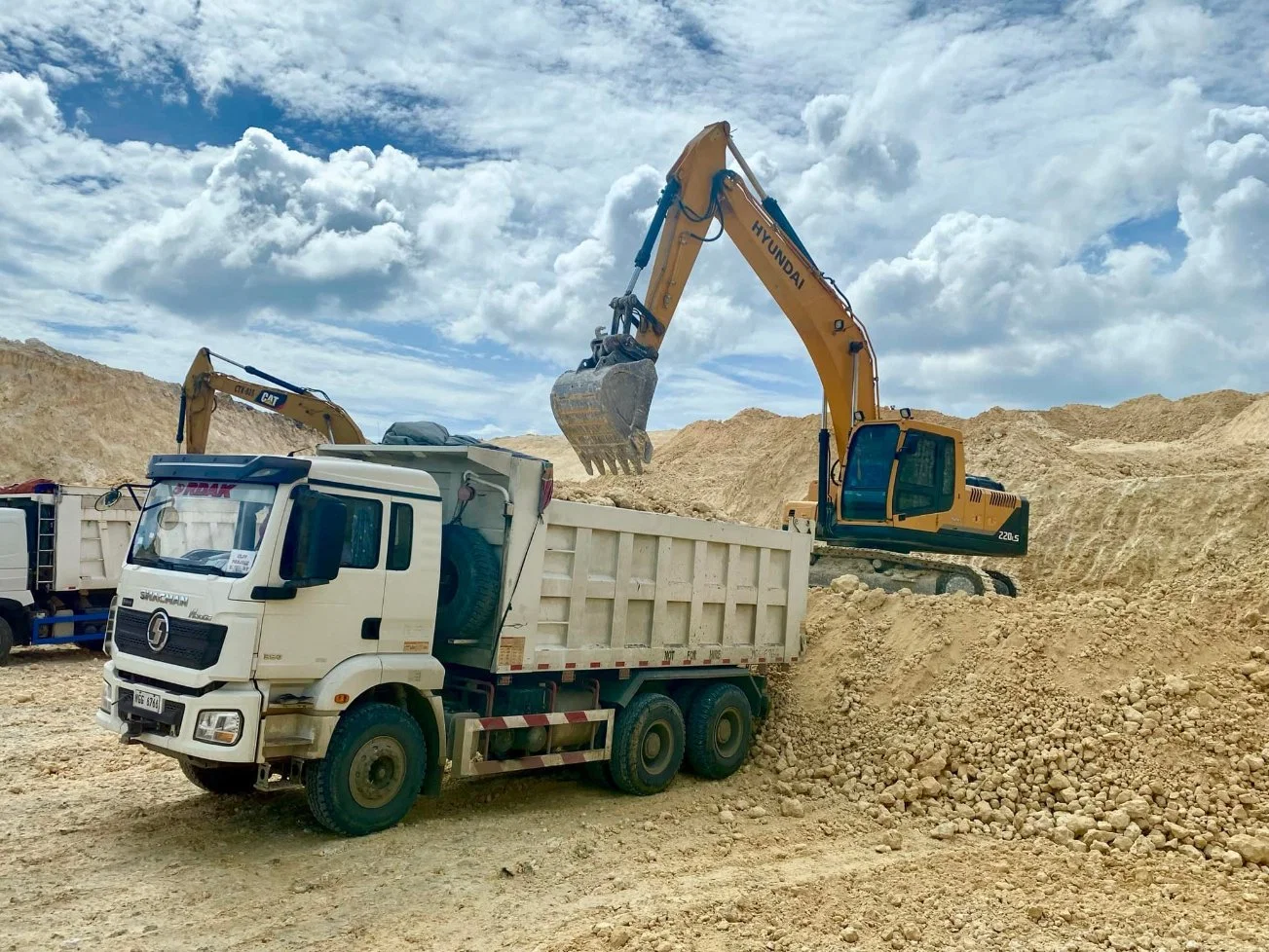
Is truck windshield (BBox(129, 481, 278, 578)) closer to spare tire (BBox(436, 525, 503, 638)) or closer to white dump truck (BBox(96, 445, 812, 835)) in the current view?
white dump truck (BBox(96, 445, 812, 835))

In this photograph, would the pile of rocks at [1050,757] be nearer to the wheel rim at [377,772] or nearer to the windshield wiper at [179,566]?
the wheel rim at [377,772]

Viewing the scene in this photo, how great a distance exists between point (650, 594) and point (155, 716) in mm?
3687

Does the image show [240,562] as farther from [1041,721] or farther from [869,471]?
[869,471]

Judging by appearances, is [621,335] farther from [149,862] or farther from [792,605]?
[149,862]

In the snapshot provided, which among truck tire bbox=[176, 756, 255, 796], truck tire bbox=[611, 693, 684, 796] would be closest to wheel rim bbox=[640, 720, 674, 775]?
truck tire bbox=[611, 693, 684, 796]

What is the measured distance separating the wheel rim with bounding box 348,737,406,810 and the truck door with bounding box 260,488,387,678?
598 mm

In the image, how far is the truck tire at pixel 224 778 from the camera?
Answer: 7.59 meters

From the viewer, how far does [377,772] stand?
695cm

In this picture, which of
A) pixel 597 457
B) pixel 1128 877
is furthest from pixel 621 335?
pixel 1128 877

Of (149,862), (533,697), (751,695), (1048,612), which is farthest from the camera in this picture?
(1048,612)

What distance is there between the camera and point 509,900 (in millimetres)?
6113

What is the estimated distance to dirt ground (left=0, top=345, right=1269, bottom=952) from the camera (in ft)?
19.1

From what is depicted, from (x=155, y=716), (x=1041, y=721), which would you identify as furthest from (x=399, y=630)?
(x=1041, y=721)

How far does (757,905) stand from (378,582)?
10.1 feet
